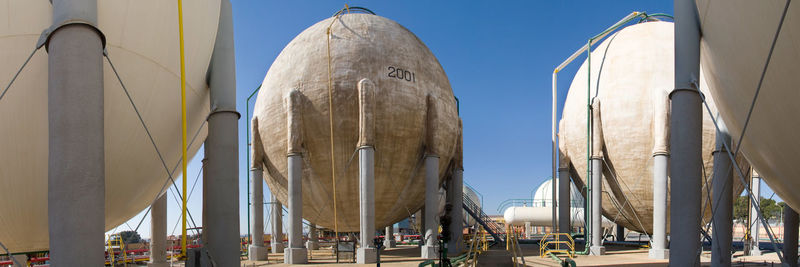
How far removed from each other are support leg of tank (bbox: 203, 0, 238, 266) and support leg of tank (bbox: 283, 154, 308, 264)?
9658 mm

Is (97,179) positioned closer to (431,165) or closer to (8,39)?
(8,39)

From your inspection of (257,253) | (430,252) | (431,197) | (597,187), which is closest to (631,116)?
(597,187)

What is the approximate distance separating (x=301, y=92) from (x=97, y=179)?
13.7m

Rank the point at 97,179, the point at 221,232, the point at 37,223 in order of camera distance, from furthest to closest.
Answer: the point at 221,232 < the point at 37,223 < the point at 97,179

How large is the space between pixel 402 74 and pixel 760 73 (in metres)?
14.4

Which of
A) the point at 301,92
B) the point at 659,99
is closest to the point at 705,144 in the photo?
the point at 659,99

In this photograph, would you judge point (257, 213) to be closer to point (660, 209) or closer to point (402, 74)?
point (402, 74)

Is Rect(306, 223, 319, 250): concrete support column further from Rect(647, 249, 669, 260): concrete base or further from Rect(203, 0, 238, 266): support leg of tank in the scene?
Rect(203, 0, 238, 266): support leg of tank

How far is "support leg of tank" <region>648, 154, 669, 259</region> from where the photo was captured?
1877 centimetres

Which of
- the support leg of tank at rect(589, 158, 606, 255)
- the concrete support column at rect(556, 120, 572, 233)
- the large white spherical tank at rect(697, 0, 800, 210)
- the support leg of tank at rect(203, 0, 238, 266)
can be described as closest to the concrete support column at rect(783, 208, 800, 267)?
the large white spherical tank at rect(697, 0, 800, 210)

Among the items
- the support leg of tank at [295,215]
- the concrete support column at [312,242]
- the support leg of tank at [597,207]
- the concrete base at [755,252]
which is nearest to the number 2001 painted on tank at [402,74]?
the support leg of tank at [295,215]

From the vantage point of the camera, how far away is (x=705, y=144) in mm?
19922

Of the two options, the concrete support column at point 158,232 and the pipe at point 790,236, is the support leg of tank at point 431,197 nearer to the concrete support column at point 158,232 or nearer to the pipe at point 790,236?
the concrete support column at point 158,232

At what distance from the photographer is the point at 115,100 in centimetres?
609
